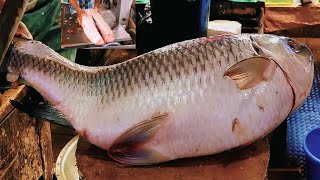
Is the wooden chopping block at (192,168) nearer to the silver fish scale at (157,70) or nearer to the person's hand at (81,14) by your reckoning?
the silver fish scale at (157,70)

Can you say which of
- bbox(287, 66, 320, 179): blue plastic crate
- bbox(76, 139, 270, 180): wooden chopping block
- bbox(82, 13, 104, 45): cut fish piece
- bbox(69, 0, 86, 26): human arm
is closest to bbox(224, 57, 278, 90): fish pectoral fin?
bbox(76, 139, 270, 180): wooden chopping block

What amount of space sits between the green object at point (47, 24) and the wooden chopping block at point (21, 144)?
389 millimetres

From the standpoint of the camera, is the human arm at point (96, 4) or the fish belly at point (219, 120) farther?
the human arm at point (96, 4)

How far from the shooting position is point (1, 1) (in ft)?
6.37

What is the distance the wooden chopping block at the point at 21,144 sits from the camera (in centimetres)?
200

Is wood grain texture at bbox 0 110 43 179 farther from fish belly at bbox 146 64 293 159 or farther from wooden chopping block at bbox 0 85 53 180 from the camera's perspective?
fish belly at bbox 146 64 293 159

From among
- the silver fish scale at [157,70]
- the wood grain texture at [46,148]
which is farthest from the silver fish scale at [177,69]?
the wood grain texture at [46,148]

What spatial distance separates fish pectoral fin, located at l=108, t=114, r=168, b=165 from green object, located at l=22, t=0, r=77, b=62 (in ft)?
4.22

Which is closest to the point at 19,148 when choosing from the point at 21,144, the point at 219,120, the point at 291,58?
the point at 21,144

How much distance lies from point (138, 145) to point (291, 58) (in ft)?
1.46

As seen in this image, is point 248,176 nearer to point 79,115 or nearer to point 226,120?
point 226,120

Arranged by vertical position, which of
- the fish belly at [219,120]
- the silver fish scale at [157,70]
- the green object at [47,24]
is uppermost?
the silver fish scale at [157,70]

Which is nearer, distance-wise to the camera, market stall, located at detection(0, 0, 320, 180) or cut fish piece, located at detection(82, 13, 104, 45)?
market stall, located at detection(0, 0, 320, 180)

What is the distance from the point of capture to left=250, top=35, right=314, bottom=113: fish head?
4.05 feet
